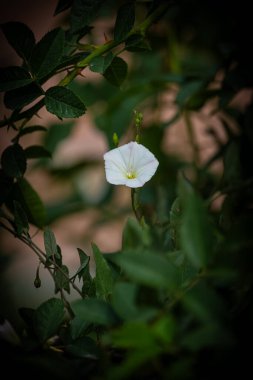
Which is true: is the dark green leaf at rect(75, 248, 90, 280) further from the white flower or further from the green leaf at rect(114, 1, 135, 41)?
the green leaf at rect(114, 1, 135, 41)

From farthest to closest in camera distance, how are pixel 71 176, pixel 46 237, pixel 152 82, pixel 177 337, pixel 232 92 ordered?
pixel 71 176
pixel 152 82
pixel 232 92
pixel 46 237
pixel 177 337

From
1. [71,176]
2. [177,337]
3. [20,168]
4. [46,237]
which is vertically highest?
[71,176]

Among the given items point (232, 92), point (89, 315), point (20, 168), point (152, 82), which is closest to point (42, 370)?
point (89, 315)

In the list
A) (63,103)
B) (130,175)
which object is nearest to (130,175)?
(130,175)

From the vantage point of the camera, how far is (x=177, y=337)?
0.26m

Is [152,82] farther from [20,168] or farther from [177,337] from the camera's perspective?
[177,337]

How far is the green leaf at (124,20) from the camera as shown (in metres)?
0.44

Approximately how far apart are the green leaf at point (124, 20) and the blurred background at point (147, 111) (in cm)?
22

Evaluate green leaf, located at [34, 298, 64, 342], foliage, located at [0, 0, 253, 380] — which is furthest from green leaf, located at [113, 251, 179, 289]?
green leaf, located at [34, 298, 64, 342]

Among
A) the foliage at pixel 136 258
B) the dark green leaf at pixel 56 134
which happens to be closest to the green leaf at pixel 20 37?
the foliage at pixel 136 258

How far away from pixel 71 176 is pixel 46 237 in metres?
0.85

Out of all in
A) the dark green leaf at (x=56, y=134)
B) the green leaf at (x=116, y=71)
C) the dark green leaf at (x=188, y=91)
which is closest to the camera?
the green leaf at (x=116, y=71)

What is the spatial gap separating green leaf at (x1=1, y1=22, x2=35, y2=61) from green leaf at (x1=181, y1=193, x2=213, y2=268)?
0.27 metres

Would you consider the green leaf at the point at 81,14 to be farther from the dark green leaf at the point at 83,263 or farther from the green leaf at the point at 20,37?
the dark green leaf at the point at 83,263
